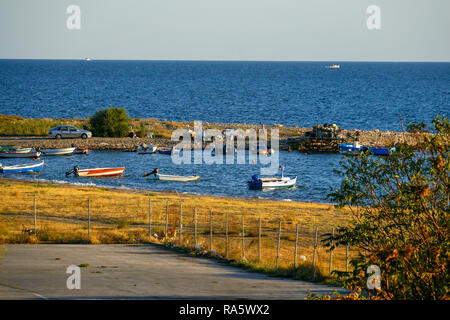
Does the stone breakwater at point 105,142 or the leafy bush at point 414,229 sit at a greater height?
the leafy bush at point 414,229

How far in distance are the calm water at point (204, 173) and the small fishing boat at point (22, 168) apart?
816 mm

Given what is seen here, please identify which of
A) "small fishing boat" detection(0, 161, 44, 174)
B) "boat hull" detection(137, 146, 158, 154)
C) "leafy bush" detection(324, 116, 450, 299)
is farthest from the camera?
"boat hull" detection(137, 146, 158, 154)

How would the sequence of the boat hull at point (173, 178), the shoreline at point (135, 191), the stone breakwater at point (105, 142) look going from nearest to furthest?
the shoreline at point (135, 191) → the boat hull at point (173, 178) → the stone breakwater at point (105, 142)

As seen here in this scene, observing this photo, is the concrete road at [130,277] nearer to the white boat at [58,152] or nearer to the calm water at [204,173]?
the calm water at [204,173]

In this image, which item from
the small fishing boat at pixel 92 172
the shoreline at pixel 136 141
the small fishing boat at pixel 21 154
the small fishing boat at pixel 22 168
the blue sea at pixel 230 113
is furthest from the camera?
the shoreline at pixel 136 141

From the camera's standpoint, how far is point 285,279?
21.9 meters

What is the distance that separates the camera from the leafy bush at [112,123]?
271 ft

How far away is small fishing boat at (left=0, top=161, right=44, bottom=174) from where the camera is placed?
197ft

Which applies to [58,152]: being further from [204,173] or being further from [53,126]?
[204,173]

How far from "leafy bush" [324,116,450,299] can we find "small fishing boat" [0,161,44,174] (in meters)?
52.9

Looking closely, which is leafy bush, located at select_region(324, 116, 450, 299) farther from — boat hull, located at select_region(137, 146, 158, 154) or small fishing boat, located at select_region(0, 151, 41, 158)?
boat hull, located at select_region(137, 146, 158, 154)
